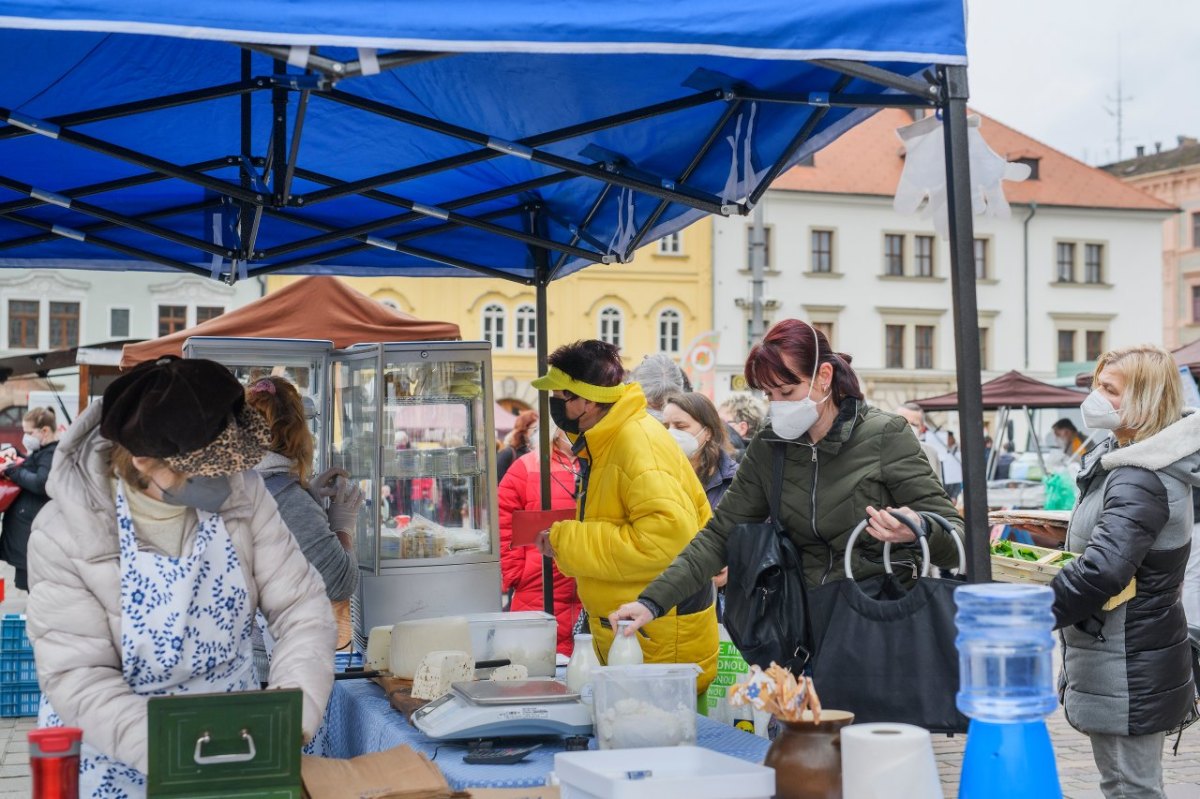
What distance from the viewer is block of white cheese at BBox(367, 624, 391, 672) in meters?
3.77

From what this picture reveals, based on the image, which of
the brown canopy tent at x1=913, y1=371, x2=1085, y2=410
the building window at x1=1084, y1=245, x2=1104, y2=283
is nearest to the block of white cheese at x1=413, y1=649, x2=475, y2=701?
the brown canopy tent at x1=913, y1=371, x2=1085, y2=410

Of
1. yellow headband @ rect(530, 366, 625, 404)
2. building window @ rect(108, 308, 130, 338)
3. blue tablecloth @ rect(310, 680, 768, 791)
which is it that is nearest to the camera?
blue tablecloth @ rect(310, 680, 768, 791)

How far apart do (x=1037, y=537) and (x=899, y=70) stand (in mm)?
4593

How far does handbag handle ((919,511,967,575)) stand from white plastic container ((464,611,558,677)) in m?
1.21

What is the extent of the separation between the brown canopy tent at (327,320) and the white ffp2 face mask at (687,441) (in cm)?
265

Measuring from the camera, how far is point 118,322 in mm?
36188

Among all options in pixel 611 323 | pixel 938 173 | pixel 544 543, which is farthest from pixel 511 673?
pixel 611 323

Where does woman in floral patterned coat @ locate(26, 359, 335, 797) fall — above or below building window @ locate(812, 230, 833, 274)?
below

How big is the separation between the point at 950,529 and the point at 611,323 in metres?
35.6

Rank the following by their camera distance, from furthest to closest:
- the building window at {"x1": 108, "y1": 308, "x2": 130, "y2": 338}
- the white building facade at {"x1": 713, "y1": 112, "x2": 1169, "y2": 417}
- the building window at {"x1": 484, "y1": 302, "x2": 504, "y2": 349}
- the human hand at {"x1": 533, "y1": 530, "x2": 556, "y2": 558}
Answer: the white building facade at {"x1": 713, "y1": 112, "x2": 1169, "y2": 417} → the building window at {"x1": 484, "y1": 302, "x2": 504, "y2": 349} → the building window at {"x1": 108, "y1": 308, "x2": 130, "y2": 338} → the human hand at {"x1": 533, "y1": 530, "x2": 556, "y2": 558}

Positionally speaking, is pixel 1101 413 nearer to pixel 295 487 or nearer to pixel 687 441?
pixel 687 441

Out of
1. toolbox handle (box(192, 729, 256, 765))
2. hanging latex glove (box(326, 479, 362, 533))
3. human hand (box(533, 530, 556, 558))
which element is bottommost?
toolbox handle (box(192, 729, 256, 765))

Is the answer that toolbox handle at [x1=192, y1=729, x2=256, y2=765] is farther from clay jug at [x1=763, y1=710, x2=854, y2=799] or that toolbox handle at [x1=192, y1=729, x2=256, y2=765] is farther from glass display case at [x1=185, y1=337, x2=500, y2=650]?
glass display case at [x1=185, y1=337, x2=500, y2=650]

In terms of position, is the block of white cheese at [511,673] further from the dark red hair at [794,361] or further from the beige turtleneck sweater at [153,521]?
the beige turtleneck sweater at [153,521]
